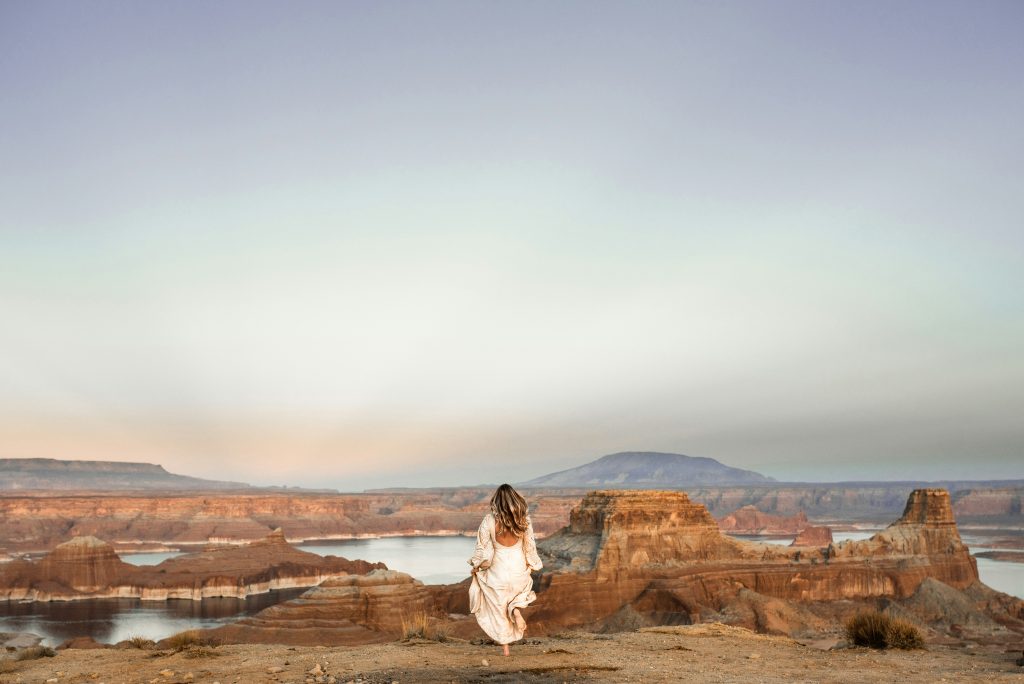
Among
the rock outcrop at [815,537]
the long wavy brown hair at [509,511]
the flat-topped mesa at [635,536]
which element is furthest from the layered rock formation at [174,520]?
the long wavy brown hair at [509,511]

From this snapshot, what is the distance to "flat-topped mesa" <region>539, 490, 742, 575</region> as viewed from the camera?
169 feet

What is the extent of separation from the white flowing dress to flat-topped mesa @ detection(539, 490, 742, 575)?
4080 centimetres

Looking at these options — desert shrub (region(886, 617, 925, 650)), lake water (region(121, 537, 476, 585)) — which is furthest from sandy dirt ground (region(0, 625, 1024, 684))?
lake water (region(121, 537, 476, 585))

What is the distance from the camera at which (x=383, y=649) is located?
39.0 feet

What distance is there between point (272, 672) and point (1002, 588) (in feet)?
304

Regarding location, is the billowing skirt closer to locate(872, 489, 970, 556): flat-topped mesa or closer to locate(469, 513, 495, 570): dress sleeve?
locate(469, 513, 495, 570): dress sleeve

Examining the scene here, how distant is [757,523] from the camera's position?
194 meters

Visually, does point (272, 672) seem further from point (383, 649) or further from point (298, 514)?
point (298, 514)

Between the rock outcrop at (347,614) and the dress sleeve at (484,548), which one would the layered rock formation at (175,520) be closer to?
the rock outcrop at (347,614)

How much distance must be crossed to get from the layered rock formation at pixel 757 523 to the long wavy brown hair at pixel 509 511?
614 feet

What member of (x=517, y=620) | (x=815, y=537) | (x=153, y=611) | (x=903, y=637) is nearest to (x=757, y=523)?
(x=815, y=537)

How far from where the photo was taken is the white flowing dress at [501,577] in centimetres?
986

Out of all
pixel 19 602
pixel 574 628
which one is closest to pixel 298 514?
pixel 19 602

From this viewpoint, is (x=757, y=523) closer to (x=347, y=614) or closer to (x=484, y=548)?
(x=347, y=614)
